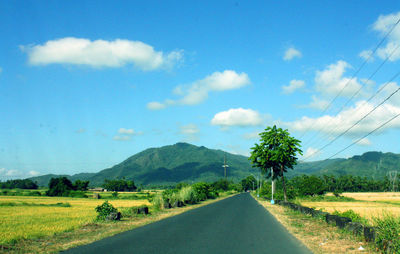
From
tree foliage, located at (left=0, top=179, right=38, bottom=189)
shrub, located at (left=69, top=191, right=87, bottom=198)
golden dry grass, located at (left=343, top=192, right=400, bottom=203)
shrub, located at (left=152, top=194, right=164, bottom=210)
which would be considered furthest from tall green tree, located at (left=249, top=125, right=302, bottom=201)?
tree foliage, located at (left=0, top=179, right=38, bottom=189)

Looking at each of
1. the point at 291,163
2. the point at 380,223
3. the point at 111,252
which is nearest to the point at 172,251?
the point at 111,252

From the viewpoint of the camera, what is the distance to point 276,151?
132ft

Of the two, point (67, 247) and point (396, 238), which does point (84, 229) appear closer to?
point (67, 247)

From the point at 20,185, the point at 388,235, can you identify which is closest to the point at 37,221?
the point at 388,235

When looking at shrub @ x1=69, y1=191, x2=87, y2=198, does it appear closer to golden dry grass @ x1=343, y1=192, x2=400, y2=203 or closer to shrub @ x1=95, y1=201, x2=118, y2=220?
golden dry grass @ x1=343, y1=192, x2=400, y2=203

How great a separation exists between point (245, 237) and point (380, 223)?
4607 mm

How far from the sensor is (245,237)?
12820mm

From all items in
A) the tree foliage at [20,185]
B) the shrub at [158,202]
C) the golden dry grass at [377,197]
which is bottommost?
the golden dry grass at [377,197]

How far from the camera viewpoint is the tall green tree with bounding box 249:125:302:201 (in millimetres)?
40125

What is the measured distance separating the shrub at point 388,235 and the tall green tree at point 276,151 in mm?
29537

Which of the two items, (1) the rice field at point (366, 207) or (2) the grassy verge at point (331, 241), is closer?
(2) the grassy verge at point (331, 241)

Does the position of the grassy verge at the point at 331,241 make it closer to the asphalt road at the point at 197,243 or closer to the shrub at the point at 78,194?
the asphalt road at the point at 197,243

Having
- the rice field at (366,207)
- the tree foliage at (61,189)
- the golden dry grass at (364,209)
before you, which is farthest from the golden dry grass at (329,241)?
the tree foliage at (61,189)

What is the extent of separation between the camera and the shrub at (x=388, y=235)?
8.86 metres
